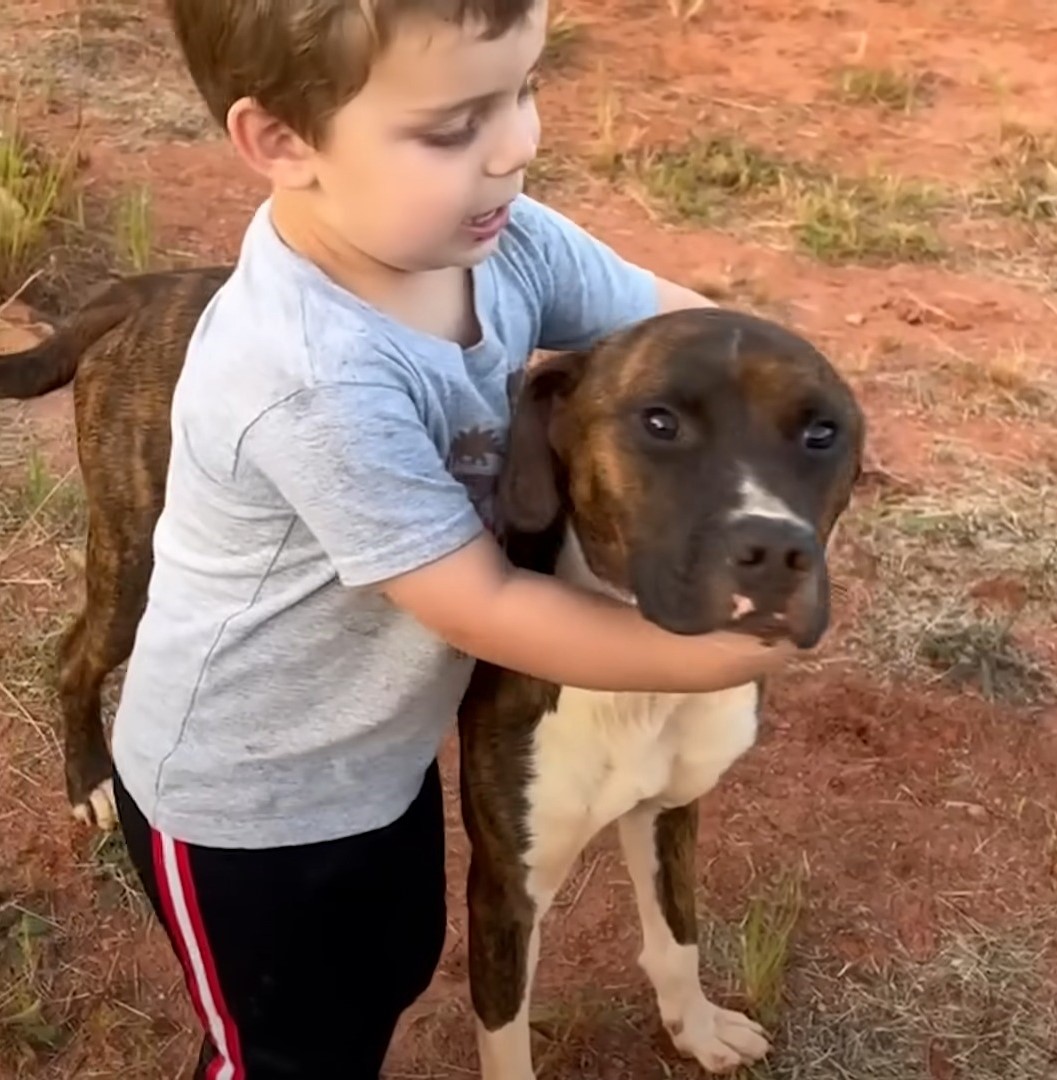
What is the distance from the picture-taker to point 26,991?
3027 millimetres

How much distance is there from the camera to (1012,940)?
10.5 ft

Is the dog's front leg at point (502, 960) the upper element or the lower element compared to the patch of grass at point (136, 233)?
upper

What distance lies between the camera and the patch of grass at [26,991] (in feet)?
9.73

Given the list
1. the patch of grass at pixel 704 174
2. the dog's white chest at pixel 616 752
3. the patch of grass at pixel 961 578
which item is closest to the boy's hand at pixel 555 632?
the dog's white chest at pixel 616 752

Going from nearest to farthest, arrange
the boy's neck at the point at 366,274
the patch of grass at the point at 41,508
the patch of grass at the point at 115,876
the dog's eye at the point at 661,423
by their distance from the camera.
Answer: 1. the boy's neck at the point at 366,274
2. the dog's eye at the point at 661,423
3. the patch of grass at the point at 115,876
4. the patch of grass at the point at 41,508

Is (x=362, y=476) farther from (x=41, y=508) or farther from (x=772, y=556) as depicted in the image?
(x=41, y=508)

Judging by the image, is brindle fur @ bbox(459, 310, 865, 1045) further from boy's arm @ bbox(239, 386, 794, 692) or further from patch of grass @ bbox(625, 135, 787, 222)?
patch of grass @ bbox(625, 135, 787, 222)

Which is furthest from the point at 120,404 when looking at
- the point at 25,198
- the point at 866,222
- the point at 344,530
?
the point at 866,222

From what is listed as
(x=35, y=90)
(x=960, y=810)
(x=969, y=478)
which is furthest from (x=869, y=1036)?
(x=35, y=90)

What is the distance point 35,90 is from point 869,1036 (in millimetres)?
4343

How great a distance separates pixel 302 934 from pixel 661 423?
2.61 ft

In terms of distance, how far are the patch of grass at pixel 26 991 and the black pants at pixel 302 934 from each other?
570 millimetres

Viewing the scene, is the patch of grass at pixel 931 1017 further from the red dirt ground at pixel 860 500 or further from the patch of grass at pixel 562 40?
the patch of grass at pixel 562 40

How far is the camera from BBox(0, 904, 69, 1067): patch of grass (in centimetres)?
296
